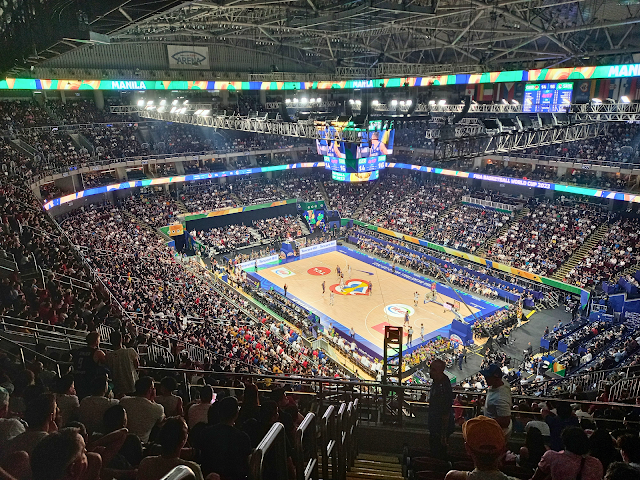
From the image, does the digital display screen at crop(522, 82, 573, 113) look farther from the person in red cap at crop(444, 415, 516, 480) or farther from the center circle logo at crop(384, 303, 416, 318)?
the person in red cap at crop(444, 415, 516, 480)

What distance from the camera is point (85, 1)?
8508 mm

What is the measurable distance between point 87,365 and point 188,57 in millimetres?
34672

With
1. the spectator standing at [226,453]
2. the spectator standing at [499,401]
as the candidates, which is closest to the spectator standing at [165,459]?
the spectator standing at [226,453]

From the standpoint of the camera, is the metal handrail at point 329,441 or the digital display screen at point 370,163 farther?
the digital display screen at point 370,163

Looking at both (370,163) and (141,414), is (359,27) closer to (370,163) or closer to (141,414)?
(370,163)

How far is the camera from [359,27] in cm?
2459

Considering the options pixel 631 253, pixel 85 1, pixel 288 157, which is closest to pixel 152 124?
pixel 288 157

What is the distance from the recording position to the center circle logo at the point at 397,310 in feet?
83.4

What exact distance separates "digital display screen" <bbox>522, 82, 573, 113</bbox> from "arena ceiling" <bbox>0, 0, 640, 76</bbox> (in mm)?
2376

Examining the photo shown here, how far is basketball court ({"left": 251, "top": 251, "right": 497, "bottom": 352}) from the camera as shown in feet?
79.4

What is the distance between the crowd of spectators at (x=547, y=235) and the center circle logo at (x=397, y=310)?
304 inches

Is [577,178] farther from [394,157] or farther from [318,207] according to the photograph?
[318,207]

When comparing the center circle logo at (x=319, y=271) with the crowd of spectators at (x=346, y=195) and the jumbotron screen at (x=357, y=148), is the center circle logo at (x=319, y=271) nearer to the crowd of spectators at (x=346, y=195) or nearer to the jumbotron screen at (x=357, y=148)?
the jumbotron screen at (x=357, y=148)

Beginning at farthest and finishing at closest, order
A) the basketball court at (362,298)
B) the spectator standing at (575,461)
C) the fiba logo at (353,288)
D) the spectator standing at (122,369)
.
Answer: the fiba logo at (353,288) < the basketball court at (362,298) < the spectator standing at (122,369) < the spectator standing at (575,461)
